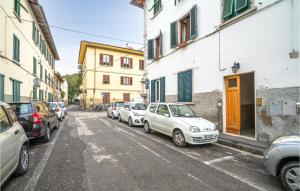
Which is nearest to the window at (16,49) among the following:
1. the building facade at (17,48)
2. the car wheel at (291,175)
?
the building facade at (17,48)

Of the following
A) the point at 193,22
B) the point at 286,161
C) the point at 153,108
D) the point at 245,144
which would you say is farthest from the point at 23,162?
the point at 193,22

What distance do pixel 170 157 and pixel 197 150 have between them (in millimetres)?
1285

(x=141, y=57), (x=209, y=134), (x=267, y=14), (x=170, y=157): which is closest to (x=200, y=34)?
(x=267, y=14)

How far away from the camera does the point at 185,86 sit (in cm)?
1175

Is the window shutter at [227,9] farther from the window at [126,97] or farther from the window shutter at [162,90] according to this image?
the window at [126,97]

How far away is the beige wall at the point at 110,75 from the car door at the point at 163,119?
24149 mm

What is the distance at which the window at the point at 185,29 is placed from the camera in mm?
10810

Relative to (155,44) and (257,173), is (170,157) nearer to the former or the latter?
(257,173)

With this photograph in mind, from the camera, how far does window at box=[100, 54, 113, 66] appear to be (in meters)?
32.0

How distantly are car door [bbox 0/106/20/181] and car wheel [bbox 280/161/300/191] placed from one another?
481cm

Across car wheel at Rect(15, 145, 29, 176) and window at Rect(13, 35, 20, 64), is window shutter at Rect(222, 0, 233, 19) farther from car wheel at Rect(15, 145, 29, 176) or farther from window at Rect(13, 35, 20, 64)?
window at Rect(13, 35, 20, 64)

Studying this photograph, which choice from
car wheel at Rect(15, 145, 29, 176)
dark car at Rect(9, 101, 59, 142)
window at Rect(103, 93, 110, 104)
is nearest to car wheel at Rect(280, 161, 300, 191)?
car wheel at Rect(15, 145, 29, 176)

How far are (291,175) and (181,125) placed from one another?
3.78m

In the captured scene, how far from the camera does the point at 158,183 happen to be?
3928 mm
